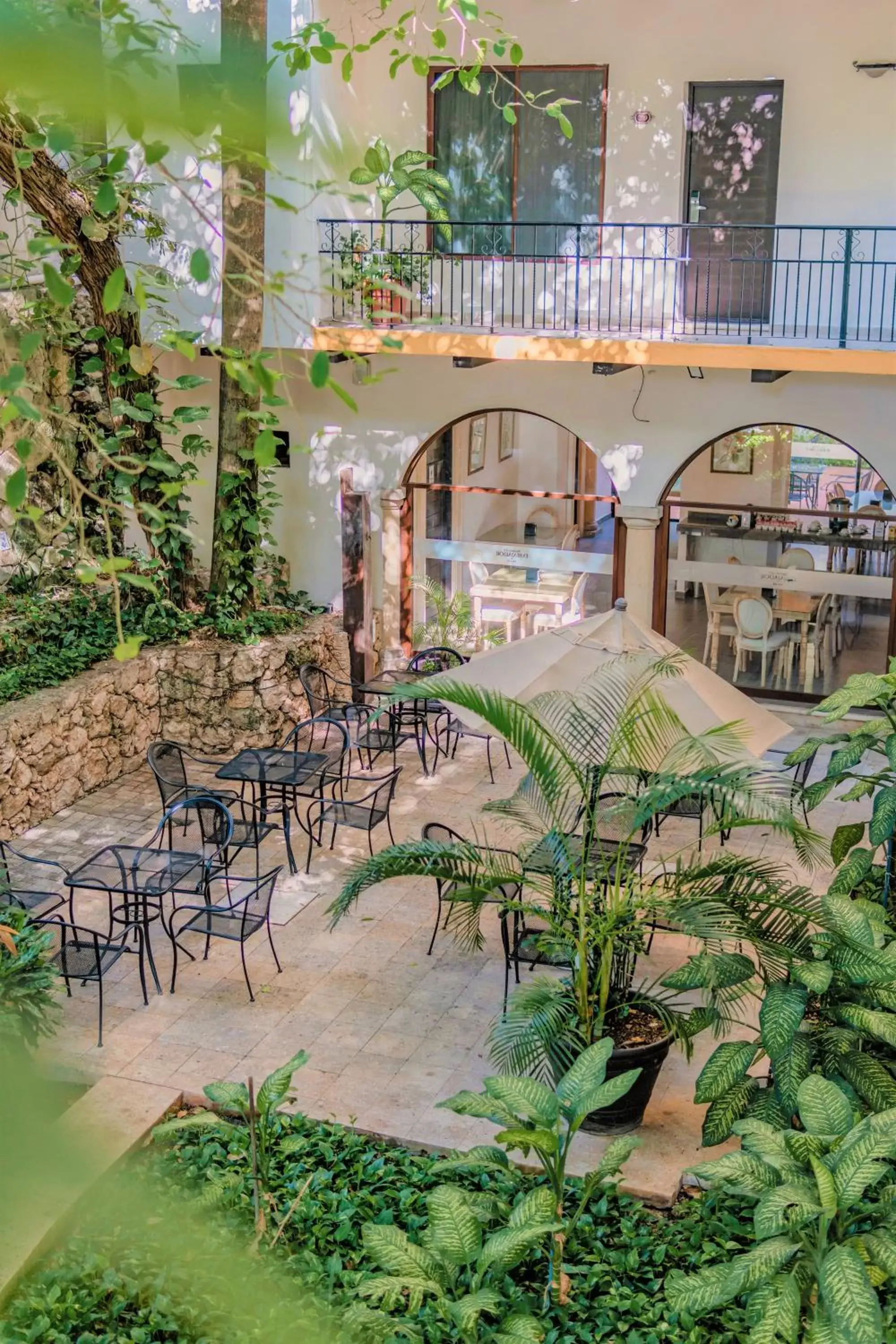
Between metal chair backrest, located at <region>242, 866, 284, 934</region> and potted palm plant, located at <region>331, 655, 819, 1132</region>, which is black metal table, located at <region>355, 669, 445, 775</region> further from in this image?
potted palm plant, located at <region>331, 655, 819, 1132</region>

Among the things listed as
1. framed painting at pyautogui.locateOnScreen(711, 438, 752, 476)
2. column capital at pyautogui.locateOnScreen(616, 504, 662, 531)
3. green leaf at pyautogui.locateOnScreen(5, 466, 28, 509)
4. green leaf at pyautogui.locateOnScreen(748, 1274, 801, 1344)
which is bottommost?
green leaf at pyautogui.locateOnScreen(748, 1274, 801, 1344)

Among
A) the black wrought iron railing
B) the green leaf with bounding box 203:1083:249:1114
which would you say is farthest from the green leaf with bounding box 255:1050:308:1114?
the black wrought iron railing

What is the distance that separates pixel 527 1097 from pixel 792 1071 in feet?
4.74

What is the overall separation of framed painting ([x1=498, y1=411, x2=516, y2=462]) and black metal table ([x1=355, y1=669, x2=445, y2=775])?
9.51 ft

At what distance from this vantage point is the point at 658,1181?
750 cm

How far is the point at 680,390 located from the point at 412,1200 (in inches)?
394

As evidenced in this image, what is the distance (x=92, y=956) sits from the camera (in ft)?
30.0

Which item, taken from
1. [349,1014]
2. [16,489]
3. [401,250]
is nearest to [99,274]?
[401,250]

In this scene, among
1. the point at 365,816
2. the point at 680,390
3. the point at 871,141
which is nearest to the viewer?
the point at 365,816

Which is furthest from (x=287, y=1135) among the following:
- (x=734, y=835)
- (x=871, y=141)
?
(x=871, y=141)

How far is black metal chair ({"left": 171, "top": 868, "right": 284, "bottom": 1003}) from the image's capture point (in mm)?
A: 9242

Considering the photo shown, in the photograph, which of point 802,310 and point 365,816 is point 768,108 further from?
point 365,816

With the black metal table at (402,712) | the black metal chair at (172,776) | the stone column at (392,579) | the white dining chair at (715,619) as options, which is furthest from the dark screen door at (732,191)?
the black metal chair at (172,776)

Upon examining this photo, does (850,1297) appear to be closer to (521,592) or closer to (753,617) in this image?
(753,617)
